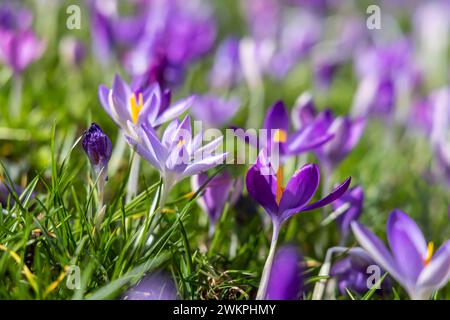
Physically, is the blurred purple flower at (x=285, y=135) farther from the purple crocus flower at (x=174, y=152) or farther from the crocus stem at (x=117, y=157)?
the crocus stem at (x=117, y=157)

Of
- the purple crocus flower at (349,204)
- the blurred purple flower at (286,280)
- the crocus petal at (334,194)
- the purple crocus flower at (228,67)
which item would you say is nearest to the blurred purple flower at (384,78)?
the purple crocus flower at (228,67)

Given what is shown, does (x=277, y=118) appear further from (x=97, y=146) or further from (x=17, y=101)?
(x=17, y=101)

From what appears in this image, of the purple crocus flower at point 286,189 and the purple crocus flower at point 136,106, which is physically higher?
the purple crocus flower at point 136,106

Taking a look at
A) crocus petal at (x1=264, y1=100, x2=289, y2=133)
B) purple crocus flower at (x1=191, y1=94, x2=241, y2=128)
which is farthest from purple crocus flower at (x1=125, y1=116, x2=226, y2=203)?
purple crocus flower at (x1=191, y1=94, x2=241, y2=128)

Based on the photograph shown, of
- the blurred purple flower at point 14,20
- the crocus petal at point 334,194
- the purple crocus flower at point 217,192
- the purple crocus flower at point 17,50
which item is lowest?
the purple crocus flower at point 217,192

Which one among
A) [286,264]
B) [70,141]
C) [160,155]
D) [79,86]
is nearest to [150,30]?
[79,86]

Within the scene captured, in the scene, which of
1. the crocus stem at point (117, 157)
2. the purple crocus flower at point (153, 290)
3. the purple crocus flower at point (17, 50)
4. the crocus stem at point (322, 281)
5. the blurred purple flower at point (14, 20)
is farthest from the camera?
the blurred purple flower at point (14, 20)

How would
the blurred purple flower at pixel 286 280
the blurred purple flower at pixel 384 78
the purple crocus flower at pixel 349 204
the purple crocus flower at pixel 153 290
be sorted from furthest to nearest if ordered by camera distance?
1. the blurred purple flower at pixel 384 78
2. the purple crocus flower at pixel 349 204
3. the purple crocus flower at pixel 153 290
4. the blurred purple flower at pixel 286 280

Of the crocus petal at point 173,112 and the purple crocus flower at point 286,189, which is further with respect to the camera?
the crocus petal at point 173,112

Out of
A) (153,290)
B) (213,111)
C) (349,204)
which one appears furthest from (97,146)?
(213,111)
